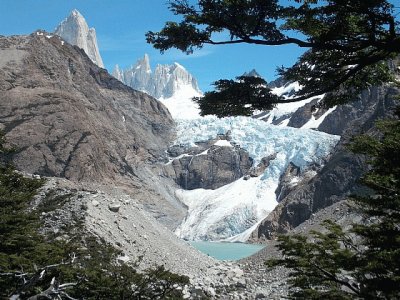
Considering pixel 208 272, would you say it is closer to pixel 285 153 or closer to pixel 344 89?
pixel 344 89

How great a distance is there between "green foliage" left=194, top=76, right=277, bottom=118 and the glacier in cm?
11130

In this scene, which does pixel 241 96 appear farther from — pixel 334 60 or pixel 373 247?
pixel 373 247

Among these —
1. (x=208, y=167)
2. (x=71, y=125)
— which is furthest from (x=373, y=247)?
(x=208, y=167)

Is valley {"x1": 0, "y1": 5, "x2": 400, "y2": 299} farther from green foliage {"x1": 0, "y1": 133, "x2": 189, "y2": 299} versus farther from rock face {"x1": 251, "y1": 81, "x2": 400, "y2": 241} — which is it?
green foliage {"x1": 0, "y1": 133, "x2": 189, "y2": 299}

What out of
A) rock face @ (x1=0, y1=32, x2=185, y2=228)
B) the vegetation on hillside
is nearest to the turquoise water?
rock face @ (x1=0, y1=32, x2=185, y2=228)

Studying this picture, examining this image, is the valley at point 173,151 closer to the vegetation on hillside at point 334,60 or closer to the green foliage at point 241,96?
the vegetation on hillside at point 334,60

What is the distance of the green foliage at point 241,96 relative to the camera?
7102 mm

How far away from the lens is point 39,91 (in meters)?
125

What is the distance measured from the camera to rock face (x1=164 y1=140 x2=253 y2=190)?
167500 millimetres

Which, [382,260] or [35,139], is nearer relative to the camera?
[382,260]

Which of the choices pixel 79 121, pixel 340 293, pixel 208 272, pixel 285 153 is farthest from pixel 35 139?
→ pixel 340 293

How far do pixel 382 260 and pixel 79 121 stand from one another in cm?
12347

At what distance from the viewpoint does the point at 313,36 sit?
20.8 ft

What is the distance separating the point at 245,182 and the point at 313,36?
15307cm
